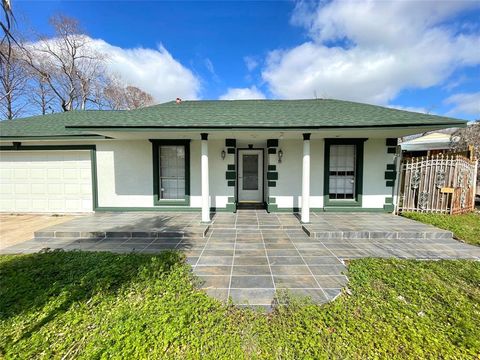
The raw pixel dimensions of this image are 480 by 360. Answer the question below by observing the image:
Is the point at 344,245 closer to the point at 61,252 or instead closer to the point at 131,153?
the point at 61,252

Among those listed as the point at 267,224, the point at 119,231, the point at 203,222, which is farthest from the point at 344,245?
the point at 119,231

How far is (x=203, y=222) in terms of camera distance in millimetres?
5672

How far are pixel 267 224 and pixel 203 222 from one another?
5.78 ft

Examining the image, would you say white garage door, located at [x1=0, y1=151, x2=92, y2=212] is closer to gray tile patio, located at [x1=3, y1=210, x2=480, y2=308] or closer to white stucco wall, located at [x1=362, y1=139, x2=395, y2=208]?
gray tile patio, located at [x1=3, y1=210, x2=480, y2=308]

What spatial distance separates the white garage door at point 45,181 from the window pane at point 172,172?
2.46m

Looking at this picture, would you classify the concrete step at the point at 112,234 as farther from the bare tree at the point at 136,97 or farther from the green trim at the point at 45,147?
the bare tree at the point at 136,97

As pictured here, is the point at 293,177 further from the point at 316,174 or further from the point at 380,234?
the point at 380,234

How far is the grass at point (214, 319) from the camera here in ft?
6.27

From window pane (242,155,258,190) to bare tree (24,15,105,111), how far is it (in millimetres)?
16776

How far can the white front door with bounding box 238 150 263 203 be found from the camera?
767cm

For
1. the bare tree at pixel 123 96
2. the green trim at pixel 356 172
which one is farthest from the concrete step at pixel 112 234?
the bare tree at pixel 123 96

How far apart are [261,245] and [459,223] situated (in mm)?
5729

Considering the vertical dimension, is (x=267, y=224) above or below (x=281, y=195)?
below

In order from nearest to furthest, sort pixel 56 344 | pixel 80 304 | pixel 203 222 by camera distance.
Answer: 1. pixel 56 344
2. pixel 80 304
3. pixel 203 222
